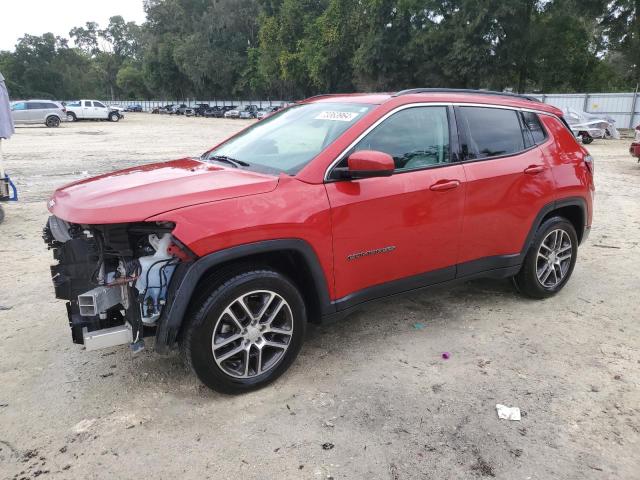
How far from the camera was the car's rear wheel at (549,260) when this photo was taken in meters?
4.43

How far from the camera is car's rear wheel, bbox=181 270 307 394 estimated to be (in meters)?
2.89

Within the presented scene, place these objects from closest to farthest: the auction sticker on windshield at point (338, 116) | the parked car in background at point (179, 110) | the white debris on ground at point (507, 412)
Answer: the white debris on ground at point (507, 412), the auction sticker on windshield at point (338, 116), the parked car in background at point (179, 110)

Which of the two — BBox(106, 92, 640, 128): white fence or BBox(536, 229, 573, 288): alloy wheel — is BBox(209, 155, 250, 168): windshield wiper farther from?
BBox(106, 92, 640, 128): white fence

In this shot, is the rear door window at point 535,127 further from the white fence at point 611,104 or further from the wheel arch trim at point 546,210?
the white fence at point 611,104

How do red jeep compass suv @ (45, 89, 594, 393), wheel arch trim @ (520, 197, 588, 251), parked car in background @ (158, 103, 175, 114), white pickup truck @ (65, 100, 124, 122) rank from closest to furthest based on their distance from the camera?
red jeep compass suv @ (45, 89, 594, 393) → wheel arch trim @ (520, 197, 588, 251) → white pickup truck @ (65, 100, 124, 122) → parked car in background @ (158, 103, 175, 114)

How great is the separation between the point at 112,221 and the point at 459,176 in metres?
2.43

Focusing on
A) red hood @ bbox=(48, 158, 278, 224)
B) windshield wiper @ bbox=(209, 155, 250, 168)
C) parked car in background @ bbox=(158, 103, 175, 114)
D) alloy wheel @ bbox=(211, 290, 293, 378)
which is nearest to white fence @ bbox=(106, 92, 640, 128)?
windshield wiper @ bbox=(209, 155, 250, 168)

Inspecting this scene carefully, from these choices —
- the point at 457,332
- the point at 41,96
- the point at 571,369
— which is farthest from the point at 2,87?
the point at 41,96

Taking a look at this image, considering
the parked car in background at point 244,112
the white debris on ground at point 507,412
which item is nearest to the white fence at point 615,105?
the white debris on ground at point 507,412

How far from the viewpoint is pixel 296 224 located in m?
3.04

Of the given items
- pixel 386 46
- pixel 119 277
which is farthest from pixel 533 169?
pixel 386 46

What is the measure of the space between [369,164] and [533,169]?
6.16ft

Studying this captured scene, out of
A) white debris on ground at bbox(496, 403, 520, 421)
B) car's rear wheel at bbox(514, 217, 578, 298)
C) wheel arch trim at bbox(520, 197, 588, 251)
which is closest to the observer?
white debris on ground at bbox(496, 403, 520, 421)

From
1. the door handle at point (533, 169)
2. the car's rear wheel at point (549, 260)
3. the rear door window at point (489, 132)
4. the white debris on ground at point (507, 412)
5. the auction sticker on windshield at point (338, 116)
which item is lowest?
the white debris on ground at point (507, 412)
